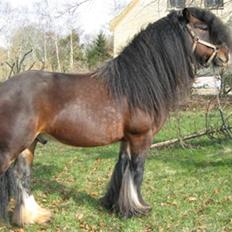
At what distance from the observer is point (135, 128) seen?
14.9 feet

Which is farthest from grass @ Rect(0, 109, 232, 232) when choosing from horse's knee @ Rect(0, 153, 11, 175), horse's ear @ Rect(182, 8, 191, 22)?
horse's ear @ Rect(182, 8, 191, 22)

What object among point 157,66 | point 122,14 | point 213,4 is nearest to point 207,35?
point 157,66

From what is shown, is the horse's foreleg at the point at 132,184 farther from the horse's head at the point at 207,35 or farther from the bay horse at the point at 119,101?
the horse's head at the point at 207,35

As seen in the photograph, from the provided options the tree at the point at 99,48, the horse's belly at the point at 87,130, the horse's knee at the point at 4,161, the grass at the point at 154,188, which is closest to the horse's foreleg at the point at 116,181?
the grass at the point at 154,188

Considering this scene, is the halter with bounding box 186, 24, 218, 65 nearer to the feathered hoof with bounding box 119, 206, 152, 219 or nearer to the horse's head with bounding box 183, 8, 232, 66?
the horse's head with bounding box 183, 8, 232, 66

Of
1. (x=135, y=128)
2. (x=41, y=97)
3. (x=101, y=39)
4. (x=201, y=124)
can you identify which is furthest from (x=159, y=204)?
(x=101, y=39)

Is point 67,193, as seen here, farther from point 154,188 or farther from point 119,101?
point 119,101

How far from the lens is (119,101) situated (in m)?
4.52

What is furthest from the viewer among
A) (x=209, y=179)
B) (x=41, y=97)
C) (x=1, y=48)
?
(x=1, y=48)

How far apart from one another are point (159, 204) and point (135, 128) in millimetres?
1368

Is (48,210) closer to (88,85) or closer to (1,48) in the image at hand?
(88,85)

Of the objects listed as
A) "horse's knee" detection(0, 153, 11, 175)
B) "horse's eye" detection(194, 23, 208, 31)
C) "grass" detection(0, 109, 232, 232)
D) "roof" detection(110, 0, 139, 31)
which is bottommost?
"roof" detection(110, 0, 139, 31)

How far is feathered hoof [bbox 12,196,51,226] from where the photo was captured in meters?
4.75

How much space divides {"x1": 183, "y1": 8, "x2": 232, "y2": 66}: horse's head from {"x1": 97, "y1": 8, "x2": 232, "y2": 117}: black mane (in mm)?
11
